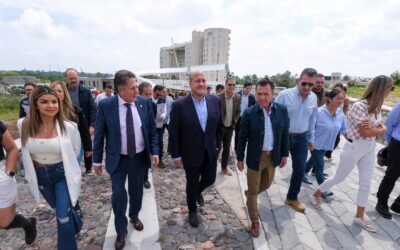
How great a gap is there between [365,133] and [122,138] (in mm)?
2737

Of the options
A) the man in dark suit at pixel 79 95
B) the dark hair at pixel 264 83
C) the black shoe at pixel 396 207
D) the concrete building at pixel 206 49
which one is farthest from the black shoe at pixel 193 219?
the concrete building at pixel 206 49

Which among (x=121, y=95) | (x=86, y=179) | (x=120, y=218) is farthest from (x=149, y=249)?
(x=86, y=179)

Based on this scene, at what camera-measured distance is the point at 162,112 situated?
17.4 ft

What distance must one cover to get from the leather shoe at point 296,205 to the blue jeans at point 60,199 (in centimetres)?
275

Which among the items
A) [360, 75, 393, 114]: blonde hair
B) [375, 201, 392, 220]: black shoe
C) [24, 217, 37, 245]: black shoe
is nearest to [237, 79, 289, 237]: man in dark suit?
[360, 75, 393, 114]: blonde hair

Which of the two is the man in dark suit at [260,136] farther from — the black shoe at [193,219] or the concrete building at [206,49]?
the concrete building at [206,49]

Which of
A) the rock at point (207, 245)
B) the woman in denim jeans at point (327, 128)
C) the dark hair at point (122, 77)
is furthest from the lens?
the woman in denim jeans at point (327, 128)

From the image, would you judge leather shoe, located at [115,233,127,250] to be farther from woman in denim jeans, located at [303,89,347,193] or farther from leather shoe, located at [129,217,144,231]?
woman in denim jeans, located at [303,89,347,193]

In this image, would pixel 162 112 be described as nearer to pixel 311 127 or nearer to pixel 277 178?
pixel 277 178

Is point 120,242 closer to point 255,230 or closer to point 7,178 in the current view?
point 7,178

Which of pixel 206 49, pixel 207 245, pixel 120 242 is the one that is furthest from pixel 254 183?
pixel 206 49

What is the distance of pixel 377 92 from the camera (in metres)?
2.67

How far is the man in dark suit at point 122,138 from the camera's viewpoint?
2.42m

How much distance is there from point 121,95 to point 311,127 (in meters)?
2.62
